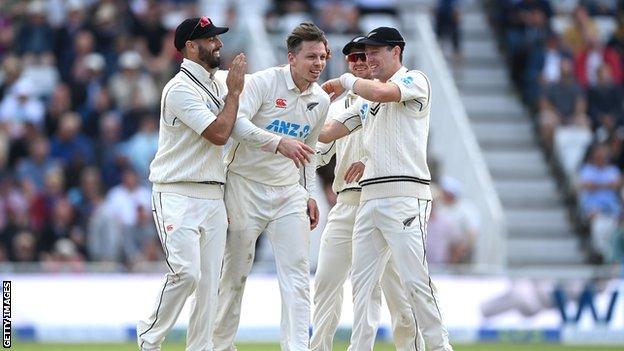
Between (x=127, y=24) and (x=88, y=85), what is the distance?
154cm

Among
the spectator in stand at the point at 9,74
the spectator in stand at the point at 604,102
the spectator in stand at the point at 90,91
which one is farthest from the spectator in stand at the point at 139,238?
the spectator in stand at the point at 604,102

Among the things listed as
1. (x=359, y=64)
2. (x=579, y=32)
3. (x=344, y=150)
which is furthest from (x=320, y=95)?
(x=579, y=32)

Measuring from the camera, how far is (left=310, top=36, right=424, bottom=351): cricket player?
1309 centimetres

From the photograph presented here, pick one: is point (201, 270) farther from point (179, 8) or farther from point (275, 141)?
point (179, 8)

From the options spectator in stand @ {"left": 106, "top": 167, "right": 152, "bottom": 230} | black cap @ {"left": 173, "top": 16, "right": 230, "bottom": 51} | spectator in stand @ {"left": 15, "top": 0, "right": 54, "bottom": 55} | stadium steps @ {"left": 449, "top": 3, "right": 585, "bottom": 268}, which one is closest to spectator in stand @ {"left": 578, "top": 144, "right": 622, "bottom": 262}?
stadium steps @ {"left": 449, "top": 3, "right": 585, "bottom": 268}

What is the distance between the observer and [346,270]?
13.2 metres

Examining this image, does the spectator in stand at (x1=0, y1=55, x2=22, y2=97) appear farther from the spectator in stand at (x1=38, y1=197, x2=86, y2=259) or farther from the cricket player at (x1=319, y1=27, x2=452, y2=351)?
the cricket player at (x1=319, y1=27, x2=452, y2=351)

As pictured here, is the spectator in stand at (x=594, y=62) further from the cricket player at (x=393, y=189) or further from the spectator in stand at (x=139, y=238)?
the cricket player at (x=393, y=189)

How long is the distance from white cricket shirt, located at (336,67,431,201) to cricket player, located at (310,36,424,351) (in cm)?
37

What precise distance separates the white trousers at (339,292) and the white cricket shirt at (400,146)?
2.32 ft


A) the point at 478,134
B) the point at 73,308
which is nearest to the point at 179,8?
the point at 478,134

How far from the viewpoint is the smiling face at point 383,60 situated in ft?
41.4

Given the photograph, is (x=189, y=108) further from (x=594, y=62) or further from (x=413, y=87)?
(x=594, y=62)

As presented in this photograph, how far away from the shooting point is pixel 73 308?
1839 cm
